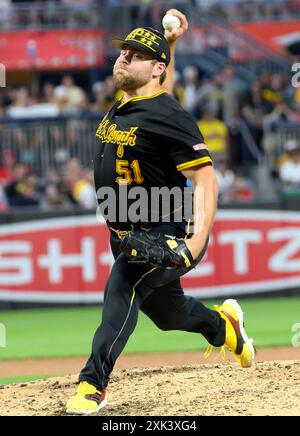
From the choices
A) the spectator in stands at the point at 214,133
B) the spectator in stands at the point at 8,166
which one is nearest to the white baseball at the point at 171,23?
the spectator in stands at the point at 8,166

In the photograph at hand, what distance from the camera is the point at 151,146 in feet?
19.7

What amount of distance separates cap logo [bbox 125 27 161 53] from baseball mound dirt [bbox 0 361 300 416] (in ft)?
7.55

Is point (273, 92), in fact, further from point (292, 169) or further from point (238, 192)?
point (238, 192)

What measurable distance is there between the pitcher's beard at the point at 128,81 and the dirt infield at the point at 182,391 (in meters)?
2.06

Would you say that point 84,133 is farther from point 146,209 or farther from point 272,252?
point 146,209

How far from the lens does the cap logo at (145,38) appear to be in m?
6.16

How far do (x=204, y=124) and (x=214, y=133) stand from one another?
239 millimetres

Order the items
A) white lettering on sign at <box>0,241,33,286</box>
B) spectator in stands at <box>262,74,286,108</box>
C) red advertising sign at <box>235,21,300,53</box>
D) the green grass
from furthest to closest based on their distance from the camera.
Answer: red advertising sign at <box>235,21,300,53</box>, spectator in stands at <box>262,74,286,108</box>, white lettering on sign at <box>0,241,33,286</box>, the green grass

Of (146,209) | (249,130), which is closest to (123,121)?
(146,209)

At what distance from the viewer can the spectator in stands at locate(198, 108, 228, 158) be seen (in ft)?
52.4

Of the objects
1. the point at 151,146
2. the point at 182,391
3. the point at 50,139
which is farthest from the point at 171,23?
the point at 50,139

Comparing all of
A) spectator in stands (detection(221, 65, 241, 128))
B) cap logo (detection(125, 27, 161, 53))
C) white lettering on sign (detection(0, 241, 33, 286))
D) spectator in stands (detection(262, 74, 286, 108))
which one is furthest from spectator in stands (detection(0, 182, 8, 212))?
cap logo (detection(125, 27, 161, 53))

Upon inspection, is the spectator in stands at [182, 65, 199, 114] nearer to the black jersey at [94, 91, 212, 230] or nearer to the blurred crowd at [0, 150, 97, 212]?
the blurred crowd at [0, 150, 97, 212]

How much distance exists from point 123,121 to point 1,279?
7.39m
